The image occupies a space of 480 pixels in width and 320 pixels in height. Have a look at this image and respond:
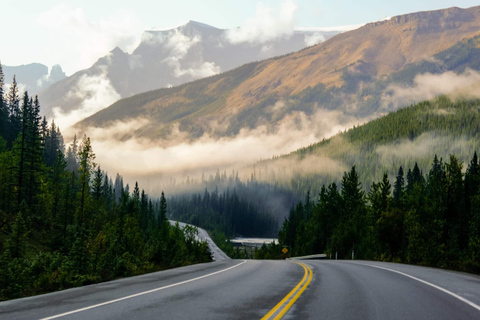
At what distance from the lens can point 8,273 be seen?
59.1 feet

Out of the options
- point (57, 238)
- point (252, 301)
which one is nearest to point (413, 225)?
point (252, 301)

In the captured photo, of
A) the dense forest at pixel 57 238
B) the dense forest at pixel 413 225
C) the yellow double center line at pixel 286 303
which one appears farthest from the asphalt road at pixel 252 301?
the dense forest at pixel 413 225

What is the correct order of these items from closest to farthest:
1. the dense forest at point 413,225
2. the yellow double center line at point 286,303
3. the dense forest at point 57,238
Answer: the yellow double center line at point 286,303
the dense forest at point 57,238
the dense forest at point 413,225

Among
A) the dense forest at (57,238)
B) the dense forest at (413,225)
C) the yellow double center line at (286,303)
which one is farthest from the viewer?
the dense forest at (413,225)

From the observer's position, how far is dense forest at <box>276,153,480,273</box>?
33.2 m

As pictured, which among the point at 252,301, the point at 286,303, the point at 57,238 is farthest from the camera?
the point at 57,238

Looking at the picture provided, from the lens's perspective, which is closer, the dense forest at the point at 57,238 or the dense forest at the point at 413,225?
the dense forest at the point at 57,238

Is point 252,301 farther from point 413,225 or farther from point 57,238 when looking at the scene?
point 57,238

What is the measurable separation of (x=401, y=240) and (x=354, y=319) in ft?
148

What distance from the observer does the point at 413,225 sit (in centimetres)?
3931

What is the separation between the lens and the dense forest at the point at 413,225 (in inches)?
1308

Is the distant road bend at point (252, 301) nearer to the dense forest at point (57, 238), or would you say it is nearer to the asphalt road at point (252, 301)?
the asphalt road at point (252, 301)

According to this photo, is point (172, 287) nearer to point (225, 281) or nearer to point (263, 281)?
point (225, 281)

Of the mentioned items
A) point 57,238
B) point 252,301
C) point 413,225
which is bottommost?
point 57,238
